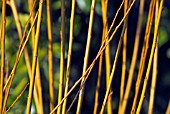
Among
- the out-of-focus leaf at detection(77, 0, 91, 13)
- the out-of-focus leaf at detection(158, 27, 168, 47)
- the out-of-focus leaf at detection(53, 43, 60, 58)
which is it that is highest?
the out-of-focus leaf at detection(77, 0, 91, 13)

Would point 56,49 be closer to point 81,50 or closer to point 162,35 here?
point 81,50

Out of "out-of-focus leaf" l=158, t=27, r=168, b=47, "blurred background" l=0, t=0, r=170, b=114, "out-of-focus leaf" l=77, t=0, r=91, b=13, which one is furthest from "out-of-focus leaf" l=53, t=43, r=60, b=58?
"out-of-focus leaf" l=158, t=27, r=168, b=47

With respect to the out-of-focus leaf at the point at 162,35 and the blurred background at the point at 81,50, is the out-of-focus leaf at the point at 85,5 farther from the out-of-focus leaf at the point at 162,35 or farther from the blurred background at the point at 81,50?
the out-of-focus leaf at the point at 162,35

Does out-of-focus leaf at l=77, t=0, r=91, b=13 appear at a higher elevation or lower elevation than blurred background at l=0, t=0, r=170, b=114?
higher

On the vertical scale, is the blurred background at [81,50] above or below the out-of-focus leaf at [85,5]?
below

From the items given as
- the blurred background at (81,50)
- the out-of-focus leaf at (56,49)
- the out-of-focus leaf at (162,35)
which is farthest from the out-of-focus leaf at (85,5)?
the out-of-focus leaf at (162,35)

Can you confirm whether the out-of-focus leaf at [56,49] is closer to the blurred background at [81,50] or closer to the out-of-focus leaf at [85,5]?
the blurred background at [81,50]

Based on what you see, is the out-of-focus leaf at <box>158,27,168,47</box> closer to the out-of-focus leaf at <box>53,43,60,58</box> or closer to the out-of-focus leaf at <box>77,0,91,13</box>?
the out-of-focus leaf at <box>77,0,91,13</box>

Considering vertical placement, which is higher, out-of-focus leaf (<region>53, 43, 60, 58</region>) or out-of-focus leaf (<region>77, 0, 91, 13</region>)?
out-of-focus leaf (<region>77, 0, 91, 13</region>)

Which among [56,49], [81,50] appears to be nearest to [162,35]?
[81,50]

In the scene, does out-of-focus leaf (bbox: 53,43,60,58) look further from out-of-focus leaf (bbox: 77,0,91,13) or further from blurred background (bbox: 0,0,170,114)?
out-of-focus leaf (bbox: 77,0,91,13)

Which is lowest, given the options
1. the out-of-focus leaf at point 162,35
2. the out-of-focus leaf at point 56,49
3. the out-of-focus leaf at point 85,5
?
the out-of-focus leaf at point 56,49

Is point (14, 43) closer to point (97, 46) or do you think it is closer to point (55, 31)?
point (55, 31)
